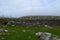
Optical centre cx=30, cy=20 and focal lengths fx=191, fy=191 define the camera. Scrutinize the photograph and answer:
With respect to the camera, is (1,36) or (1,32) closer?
(1,36)

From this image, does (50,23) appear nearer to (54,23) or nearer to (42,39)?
(54,23)

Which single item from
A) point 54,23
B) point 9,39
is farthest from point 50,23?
point 9,39

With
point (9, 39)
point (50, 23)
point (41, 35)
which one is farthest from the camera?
point (50, 23)

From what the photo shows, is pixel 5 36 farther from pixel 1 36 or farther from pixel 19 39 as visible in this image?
pixel 19 39

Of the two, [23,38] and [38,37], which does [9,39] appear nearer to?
[23,38]

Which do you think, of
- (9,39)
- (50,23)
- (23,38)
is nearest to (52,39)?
(23,38)

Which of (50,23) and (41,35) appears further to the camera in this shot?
(50,23)

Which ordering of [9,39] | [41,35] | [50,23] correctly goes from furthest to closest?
1. [50,23]
2. [41,35]
3. [9,39]
